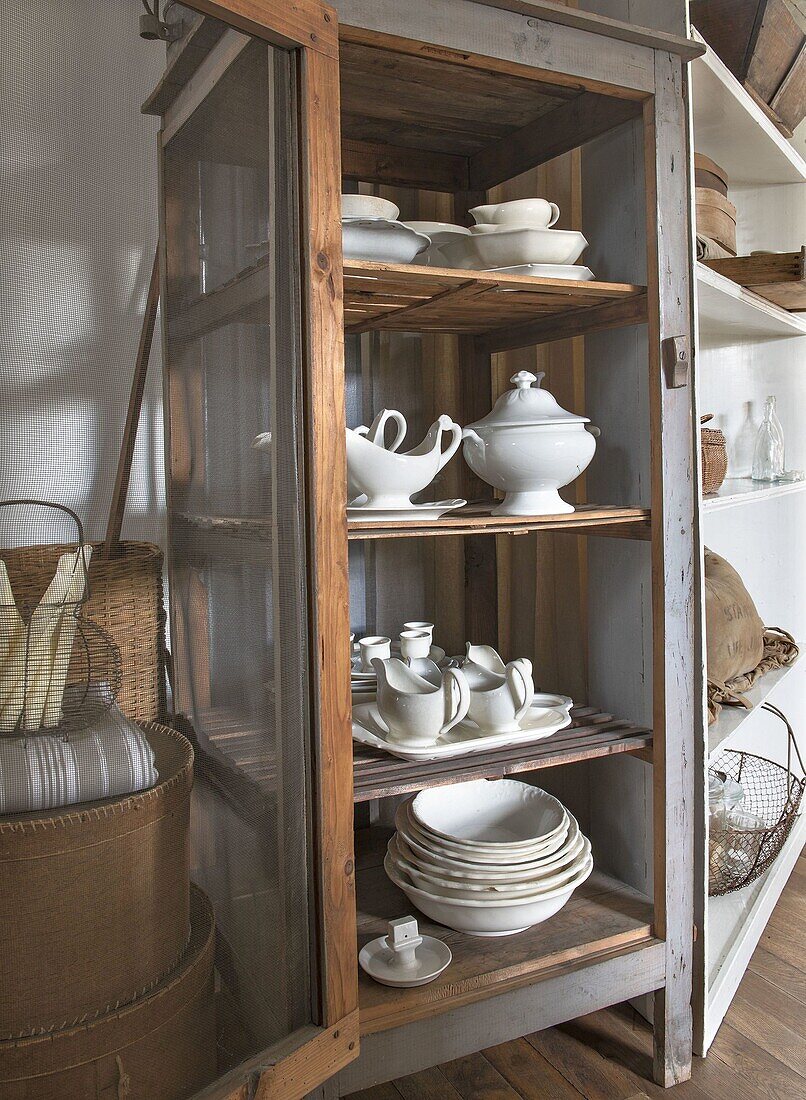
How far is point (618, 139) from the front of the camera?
5.55ft

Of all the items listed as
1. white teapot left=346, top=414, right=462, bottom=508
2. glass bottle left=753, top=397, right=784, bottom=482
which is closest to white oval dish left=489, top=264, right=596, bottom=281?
white teapot left=346, top=414, right=462, bottom=508

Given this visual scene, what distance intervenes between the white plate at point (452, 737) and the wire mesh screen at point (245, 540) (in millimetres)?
325

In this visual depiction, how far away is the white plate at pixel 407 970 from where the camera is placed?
4.80 ft

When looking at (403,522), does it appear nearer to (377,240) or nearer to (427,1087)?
(377,240)

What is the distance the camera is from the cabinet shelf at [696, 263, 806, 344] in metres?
1.84

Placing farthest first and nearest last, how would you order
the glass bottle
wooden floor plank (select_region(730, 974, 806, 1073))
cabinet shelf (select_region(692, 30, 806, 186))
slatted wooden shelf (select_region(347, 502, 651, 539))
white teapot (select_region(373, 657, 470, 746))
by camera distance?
1. the glass bottle
2. cabinet shelf (select_region(692, 30, 806, 186))
3. wooden floor plank (select_region(730, 974, 806, 1073))
4. white teapot (select_region(373, 657, 470, 746))
5. slatted wooden shelf (select_region(347, 502, 651, 539))

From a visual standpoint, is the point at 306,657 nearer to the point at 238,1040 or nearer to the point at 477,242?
the point at 238,1040

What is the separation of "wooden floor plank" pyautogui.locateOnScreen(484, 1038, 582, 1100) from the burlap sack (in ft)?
2.75

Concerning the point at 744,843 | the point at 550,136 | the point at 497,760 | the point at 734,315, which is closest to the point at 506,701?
the point at 497,760

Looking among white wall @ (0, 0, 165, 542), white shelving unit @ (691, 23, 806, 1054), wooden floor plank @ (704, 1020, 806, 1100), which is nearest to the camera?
white wall @ (0, 0, 165, 542)

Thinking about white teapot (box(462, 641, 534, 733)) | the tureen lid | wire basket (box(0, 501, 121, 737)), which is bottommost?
Answer: white teapot (box(462, 641, 534, 733))

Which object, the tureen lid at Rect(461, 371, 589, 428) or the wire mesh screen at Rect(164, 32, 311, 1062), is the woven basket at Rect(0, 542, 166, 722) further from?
the tureen lid at Rect(461, 371, 589, 428)

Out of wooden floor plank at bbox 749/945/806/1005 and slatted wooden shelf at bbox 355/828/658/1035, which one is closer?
slatted wooden shelf at bbox 355/828/658/1035

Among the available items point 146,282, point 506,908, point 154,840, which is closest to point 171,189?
point 146,282
